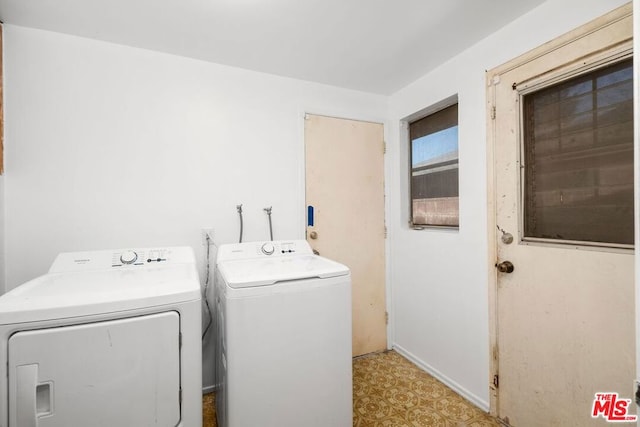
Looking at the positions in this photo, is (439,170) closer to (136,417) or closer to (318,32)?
(318,32)

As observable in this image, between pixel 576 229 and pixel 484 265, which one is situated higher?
pixel 576 229

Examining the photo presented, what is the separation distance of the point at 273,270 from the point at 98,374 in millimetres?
775

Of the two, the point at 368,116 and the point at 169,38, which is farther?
the point at 368,116

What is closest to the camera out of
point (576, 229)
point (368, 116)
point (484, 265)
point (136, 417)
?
point (136, 417)

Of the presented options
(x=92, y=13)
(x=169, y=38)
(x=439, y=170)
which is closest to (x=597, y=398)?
(x=439, y=170)

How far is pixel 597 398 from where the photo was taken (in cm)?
127

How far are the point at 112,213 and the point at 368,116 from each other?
80.2 inches

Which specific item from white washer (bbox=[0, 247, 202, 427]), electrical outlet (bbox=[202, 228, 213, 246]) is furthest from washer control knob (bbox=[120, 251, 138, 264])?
electrical outlet (bbox=[202, 228, 213, 246])

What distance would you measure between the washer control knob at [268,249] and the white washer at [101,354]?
0.70 metres

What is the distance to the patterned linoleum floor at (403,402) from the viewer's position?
5.50 feet

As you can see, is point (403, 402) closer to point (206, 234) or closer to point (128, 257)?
point (206, 234)

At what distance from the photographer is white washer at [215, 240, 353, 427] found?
127cm

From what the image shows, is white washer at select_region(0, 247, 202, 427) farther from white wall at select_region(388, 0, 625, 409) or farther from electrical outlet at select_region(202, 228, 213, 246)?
white wall at select_region(388, 0, 625, 409)
